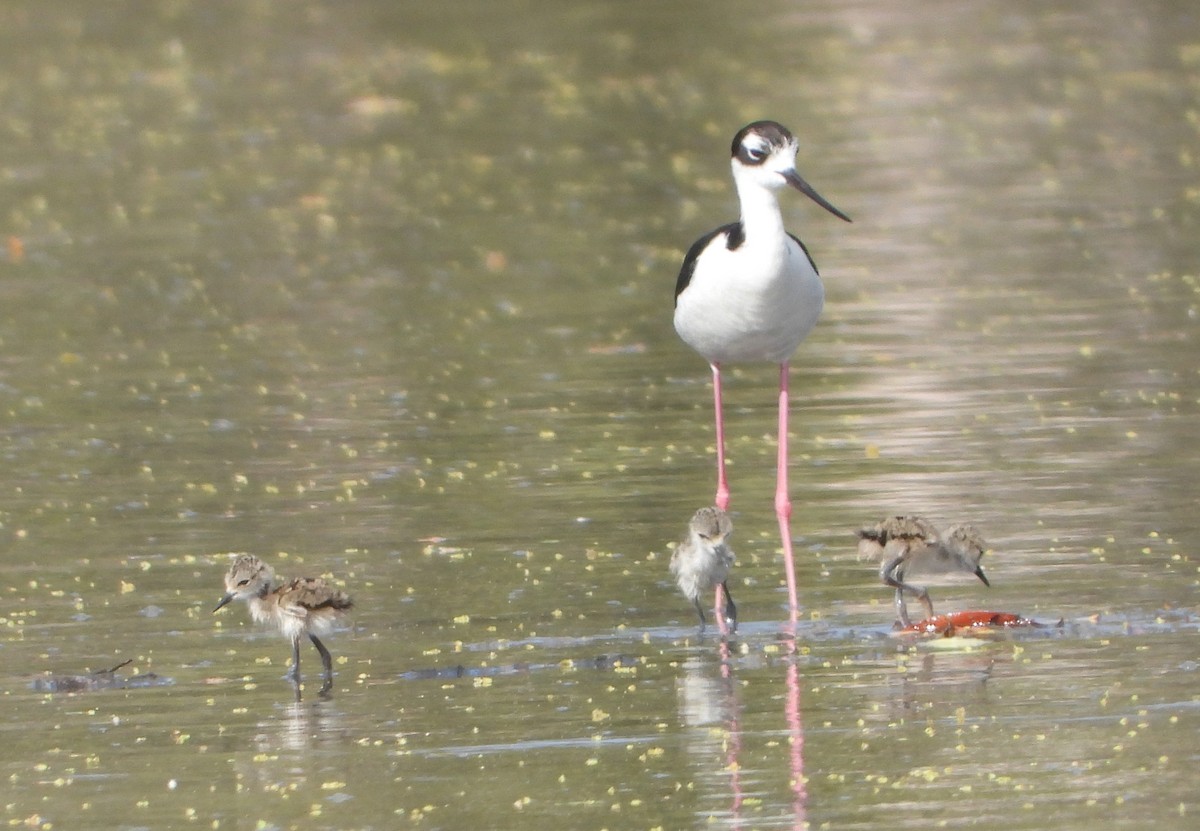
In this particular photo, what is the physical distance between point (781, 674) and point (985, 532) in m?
2.27

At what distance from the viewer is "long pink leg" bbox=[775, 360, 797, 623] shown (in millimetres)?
9398

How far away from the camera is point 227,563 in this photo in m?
10.2

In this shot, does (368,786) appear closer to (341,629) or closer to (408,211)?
(341,629)

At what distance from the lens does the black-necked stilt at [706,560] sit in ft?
29.3

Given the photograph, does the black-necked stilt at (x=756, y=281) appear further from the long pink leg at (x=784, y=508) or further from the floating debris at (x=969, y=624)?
the floating debris at (x=969, y=624)

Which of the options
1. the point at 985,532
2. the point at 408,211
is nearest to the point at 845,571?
the point at 985,532

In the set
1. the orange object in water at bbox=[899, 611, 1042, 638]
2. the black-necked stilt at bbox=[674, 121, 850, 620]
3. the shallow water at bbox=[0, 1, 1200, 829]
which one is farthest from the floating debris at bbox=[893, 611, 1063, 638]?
the black-necked stilt at bbox=[674, 121, 850, 620]

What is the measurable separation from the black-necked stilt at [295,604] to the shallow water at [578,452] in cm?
16

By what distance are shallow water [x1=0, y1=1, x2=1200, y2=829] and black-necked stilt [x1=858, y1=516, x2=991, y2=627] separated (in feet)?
0.48

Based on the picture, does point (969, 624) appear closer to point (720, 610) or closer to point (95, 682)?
point (720, 610)

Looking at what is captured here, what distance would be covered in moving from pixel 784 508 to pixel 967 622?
6.05 ft

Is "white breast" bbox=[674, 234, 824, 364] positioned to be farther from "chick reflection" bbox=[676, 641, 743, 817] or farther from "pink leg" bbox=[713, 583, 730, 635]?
"chick reflection" bbox=[676, 641, 743, 817]

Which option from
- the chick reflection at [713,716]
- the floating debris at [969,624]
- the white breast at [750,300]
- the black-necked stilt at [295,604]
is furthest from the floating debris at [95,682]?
the white breast at [750,300]

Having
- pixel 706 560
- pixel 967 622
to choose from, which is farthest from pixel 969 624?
pixel 706 560
